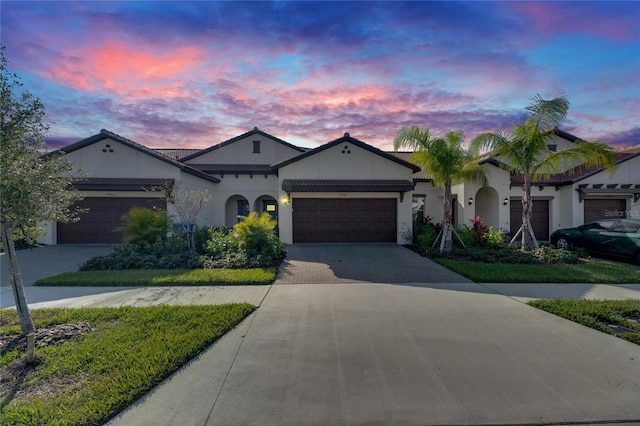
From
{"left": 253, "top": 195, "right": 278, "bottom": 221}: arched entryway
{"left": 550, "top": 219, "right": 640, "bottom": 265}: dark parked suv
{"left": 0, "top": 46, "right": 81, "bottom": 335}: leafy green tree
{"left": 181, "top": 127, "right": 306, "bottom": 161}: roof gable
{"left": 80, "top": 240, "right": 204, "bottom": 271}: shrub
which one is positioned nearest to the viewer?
{"left": 0, "top": 46, "right": 81, "bottom": 335}: leafy green tree

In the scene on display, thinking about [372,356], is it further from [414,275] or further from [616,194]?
[616,194]

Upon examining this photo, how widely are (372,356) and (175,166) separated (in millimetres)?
14346

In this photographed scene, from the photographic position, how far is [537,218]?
1748 cm

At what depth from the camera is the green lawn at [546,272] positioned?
8336mm

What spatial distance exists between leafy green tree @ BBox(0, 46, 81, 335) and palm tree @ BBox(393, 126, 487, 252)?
440 inches

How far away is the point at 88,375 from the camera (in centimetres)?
362

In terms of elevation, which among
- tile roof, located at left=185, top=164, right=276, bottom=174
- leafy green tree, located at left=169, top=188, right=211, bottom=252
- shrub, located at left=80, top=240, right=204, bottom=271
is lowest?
shrub, located at left=80, top=240, right=204, bottom=271

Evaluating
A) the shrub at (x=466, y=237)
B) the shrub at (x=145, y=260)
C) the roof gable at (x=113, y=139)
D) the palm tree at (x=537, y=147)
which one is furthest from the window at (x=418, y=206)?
the roof gable at (x=113, y=139)

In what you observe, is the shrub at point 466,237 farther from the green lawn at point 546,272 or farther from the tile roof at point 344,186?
the tile roof at point 344,186

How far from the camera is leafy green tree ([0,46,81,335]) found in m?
3.96

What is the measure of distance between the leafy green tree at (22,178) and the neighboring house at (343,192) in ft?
33.3

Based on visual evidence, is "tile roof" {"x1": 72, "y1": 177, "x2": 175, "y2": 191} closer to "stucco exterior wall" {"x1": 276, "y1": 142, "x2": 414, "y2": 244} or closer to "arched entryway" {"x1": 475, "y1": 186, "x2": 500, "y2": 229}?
"stucco exterior wall" {"x1": 276, "y1": 142, "x2": 414, "y2": 244}

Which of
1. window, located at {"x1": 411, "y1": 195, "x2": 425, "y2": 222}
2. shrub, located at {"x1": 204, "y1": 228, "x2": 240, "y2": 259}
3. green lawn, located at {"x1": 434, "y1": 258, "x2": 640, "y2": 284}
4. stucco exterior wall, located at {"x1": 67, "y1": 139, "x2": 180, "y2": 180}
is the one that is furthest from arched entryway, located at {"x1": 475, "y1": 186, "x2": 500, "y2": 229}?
stucco exterior wall, located at {"x1": 67, "y1": 139, "x2": 180, "y2": 180}

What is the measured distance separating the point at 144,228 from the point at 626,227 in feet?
60.5
